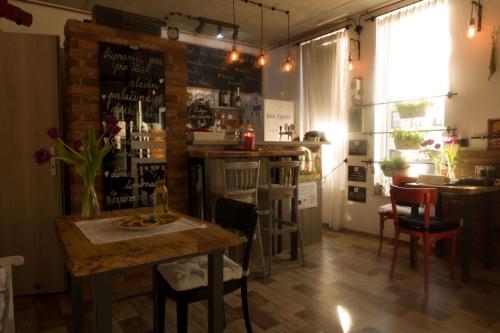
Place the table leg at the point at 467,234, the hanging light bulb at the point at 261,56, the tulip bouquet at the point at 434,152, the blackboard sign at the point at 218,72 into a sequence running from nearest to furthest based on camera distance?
the table leg at the point at 467,234, the tulip bouquet at the point at 434,152, the hanging light bulb at the point at 261,56, the blackboard sign at the point at 218,72

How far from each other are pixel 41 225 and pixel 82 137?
790 mm

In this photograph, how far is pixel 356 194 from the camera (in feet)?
15.6

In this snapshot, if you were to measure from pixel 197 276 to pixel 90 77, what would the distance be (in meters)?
1.86

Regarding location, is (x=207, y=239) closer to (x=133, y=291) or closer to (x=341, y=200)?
(x=133, y=291)

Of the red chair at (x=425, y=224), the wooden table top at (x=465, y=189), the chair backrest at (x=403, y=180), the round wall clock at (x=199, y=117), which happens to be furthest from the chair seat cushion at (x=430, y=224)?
the round wall clock at (x=199, y=117)

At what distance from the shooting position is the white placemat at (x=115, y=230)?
1.46 m

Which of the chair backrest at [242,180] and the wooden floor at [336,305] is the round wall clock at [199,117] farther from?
the wooden floor at [336,305]

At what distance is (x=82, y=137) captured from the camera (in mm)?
2686

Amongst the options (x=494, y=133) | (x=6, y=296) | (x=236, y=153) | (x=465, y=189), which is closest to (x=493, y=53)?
(x=494, y=133)

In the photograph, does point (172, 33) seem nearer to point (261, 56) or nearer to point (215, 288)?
point (261, 56)

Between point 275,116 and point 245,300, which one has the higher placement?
point 275,116

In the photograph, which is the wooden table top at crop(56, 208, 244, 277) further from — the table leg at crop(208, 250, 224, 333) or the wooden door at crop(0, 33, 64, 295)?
the wooden door at crop(0, 33, 64, 295)

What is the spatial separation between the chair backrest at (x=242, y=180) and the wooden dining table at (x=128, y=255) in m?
1.22

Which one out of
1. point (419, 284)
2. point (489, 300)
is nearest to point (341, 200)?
point (419, 284)
